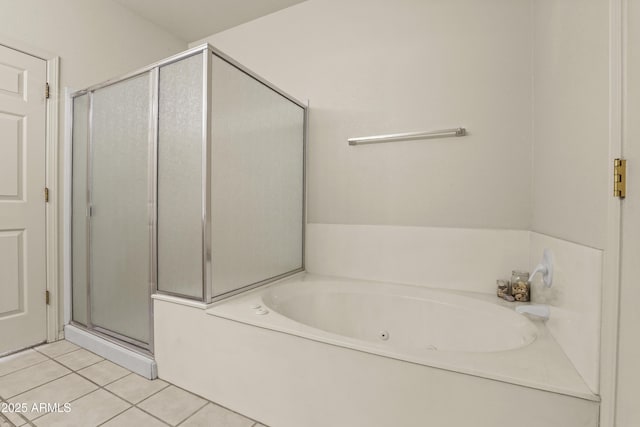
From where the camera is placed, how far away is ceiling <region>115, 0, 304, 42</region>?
7.47ft

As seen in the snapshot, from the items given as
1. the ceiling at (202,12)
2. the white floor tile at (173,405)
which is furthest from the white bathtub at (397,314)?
the ceiling at (202,12)

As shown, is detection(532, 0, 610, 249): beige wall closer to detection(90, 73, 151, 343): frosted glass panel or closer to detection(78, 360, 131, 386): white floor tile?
detection(90, 73, 151, 343): frosted glass panel

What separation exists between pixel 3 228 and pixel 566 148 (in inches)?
115

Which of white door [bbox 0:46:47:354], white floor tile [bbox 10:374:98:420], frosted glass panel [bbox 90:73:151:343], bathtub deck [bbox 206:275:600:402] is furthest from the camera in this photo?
white door [bbox 0:46:47:354]

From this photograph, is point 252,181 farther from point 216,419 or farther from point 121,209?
point 216,419

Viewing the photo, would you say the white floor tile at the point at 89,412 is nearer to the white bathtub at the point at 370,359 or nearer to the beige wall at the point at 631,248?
the white bathtub at the point at 370,359

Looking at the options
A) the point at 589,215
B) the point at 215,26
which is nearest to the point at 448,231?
the point at 589,215

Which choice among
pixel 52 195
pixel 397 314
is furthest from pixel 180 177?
pixel 397 314

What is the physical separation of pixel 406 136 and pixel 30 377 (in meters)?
2.47

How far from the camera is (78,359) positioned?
1.76 meters

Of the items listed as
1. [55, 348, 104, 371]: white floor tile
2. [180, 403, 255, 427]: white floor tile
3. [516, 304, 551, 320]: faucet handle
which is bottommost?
[180, 403, 255, 427]: white floor tile

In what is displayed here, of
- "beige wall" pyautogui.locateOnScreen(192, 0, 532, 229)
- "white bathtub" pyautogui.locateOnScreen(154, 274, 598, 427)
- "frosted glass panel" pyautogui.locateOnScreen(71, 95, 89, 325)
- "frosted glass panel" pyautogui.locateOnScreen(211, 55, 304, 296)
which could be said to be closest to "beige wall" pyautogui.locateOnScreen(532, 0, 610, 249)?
"beige wall" pyautogui.locateOnScreen(192, 0, 532, 229)

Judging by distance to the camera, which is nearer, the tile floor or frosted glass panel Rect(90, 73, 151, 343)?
the tile floor

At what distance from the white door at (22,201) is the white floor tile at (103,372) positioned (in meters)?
0.62
